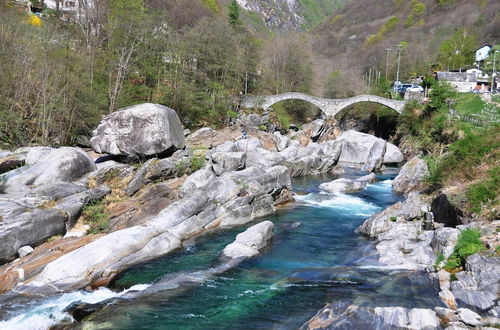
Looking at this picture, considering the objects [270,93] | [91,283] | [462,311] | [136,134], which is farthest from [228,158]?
[270,93]

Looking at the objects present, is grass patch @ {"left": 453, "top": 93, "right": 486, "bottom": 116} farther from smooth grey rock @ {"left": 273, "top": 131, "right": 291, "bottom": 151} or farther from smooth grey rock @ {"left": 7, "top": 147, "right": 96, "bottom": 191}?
smooth grey rock @ {"left": 7, "top": 147, "right": 96, "bottom": 191}

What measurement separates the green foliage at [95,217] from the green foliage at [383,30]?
135013mm

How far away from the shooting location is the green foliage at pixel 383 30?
144250 mm

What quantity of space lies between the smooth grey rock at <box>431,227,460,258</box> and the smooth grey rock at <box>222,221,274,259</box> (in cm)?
740

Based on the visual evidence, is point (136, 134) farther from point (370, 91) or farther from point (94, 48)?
point (370, 91)

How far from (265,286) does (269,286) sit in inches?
5.7

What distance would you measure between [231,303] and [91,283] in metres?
5.09

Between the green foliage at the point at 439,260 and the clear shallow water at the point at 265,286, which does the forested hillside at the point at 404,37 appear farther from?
the green foliage at the point at 439,260

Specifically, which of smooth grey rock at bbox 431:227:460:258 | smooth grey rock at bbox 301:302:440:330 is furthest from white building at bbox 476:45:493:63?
smooth grey rock at bbox 301:302:440:330

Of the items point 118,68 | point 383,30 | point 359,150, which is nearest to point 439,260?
point 359,150

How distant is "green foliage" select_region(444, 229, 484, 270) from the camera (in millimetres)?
14766

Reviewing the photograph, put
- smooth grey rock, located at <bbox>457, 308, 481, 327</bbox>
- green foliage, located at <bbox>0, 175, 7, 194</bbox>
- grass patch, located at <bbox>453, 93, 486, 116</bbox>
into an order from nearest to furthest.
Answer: smooth grey rock, located at <bbox>457, 308, 481, 327</bbox>, green foliage, located at <bbox>0, 175, 7, 194</bbox>, grass patch, located at <bbox>453, 93, 486, 116</bbox>

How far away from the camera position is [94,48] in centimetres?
4528

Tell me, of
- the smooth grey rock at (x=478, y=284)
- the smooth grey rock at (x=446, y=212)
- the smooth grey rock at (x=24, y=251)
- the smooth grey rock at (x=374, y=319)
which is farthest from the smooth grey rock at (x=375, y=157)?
the smooth grey rock at (x=24, y=251)
